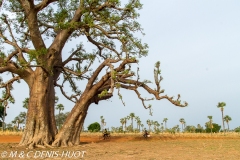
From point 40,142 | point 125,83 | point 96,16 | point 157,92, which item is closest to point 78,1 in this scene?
point 96,16

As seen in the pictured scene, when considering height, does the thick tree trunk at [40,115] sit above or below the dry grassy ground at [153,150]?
above

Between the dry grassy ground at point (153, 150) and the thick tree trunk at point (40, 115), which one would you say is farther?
the thick tree trunk at point (40, 115)

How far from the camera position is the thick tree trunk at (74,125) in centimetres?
1198

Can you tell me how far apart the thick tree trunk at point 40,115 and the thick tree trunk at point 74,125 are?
585mm

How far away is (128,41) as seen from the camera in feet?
41.0

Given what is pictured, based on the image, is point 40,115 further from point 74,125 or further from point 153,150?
point 153,150

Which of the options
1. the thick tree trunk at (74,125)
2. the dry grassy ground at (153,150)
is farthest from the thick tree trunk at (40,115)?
the dry grassy ground at (153,150)

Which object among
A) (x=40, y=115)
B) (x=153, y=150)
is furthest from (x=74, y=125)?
(x=153, y=150)

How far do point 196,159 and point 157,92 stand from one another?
460cm

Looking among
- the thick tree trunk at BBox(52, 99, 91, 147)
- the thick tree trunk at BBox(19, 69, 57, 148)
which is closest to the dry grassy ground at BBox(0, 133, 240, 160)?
the thick tree trunk at BBox(52, 99, 91, 147)

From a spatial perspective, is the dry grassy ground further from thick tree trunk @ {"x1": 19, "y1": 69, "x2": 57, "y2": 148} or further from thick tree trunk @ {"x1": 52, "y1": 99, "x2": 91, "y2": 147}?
thick tree trunk @ {"x1": 19, "y1": 69, "x2": 57, "y2": 148}

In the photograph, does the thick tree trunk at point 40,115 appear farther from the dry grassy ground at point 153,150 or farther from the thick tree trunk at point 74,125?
the dry grassy ground at point 153,150

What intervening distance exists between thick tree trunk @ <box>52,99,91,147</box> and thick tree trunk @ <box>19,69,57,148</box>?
1.92 feet

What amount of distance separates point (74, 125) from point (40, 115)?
1604 mm
